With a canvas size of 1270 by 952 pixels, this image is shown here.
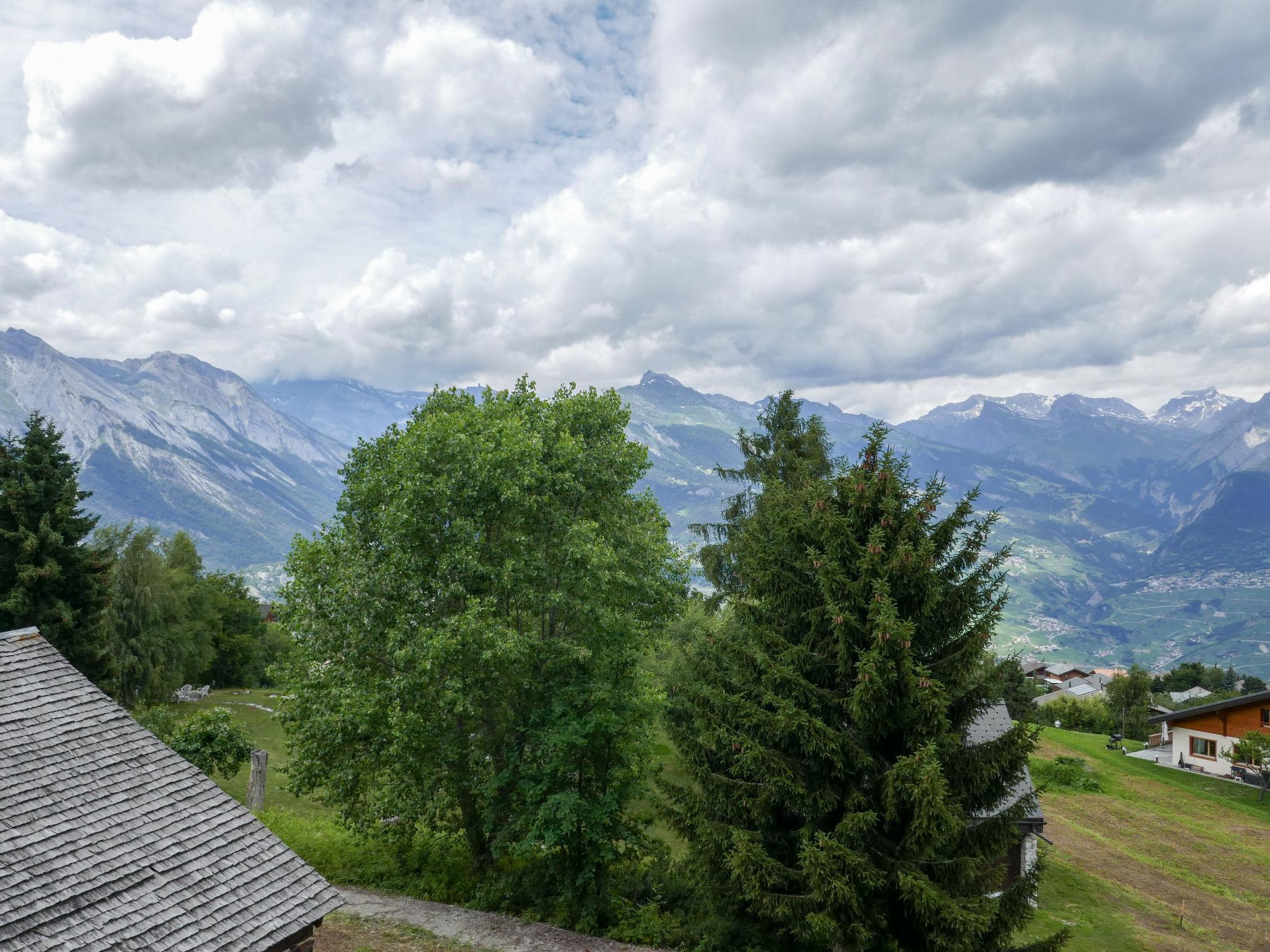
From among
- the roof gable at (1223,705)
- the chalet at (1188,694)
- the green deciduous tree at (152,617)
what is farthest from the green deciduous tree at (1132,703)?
the green deciduous tree at (152,617)

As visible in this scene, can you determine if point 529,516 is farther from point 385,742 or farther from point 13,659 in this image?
point 13,659

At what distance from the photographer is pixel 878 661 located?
1294 centimetres

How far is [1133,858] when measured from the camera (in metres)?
31.1

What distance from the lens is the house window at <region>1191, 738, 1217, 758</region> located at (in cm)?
4747

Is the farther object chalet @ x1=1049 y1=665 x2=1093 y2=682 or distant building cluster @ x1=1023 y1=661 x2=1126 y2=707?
chalet @ x1=1049 y1=665 x2=1093 y2=682

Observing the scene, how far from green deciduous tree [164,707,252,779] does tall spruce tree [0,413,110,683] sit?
11.2 meters

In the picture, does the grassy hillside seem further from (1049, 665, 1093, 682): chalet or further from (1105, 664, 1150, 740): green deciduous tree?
(1049, 665, 1093, 682): chalet

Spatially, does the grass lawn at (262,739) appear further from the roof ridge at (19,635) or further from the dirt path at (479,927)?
the roof ridge at (19,635)

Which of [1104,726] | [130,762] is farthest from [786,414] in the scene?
[1104,726]

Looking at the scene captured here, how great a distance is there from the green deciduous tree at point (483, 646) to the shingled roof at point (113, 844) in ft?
19.6

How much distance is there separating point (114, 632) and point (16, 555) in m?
16.6

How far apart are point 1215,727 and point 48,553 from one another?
68266mm

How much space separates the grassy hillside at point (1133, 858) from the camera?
23.2 meters

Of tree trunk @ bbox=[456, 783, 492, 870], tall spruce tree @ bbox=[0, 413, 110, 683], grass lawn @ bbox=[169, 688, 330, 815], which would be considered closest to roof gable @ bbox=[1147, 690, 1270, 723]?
tree trunk @ bbox=[456, 783, 492, 870]
